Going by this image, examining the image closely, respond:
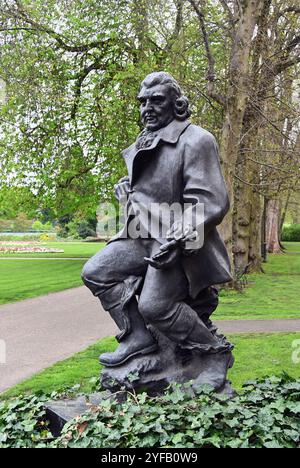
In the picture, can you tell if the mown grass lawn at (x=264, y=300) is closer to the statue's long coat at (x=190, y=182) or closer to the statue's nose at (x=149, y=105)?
the statue's long coat at (x=190, y=182)

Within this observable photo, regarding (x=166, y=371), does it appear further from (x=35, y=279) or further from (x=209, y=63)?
(x=35, y=279)

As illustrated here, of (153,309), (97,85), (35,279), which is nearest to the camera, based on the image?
(153,309)

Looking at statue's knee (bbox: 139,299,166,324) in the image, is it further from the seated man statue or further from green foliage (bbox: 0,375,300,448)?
green foliage (bbox: 0,375,300,448)

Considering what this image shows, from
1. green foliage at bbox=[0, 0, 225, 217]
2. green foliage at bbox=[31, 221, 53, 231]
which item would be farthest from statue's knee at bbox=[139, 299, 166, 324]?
green foliage at bbox=[31, 221, 53, 231]

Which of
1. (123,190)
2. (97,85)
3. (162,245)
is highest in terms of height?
(97,85)

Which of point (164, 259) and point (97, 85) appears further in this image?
point (97, 85)

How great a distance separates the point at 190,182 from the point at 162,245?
551 millimetres

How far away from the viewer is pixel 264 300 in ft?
47.2

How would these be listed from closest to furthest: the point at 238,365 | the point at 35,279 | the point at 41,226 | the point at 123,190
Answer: the point at 123,190, the point at 238,365, the point at 35,279, the point at 41,226

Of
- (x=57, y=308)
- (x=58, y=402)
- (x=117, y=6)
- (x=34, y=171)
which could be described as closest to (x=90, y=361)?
(x=58, y=402)

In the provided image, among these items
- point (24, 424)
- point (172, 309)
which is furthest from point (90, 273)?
point (24, 424)

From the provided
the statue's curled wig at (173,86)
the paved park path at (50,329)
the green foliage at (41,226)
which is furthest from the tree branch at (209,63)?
the green foliage at (41,226)

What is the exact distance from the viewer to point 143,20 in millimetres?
18750
